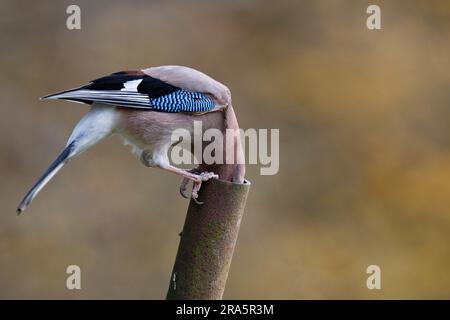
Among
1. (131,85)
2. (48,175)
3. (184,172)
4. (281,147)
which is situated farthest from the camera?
(281,147)

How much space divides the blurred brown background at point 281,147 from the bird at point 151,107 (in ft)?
11.9

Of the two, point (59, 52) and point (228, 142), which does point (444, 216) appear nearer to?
point (59, 52)

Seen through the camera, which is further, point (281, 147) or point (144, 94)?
point (281, 147)

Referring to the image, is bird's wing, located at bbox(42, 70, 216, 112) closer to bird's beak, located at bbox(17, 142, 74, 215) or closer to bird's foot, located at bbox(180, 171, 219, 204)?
bird's beak, located at bbox(17, 142, 74, 215)

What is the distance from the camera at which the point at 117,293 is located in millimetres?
6758

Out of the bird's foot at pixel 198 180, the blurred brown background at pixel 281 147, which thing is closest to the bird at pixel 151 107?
the bird's foot at pixel 198 180

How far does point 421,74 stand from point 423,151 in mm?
922

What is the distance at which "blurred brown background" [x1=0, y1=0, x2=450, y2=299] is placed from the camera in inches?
276

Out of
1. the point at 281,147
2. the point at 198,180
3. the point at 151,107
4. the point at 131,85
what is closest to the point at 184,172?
the point at 198,180

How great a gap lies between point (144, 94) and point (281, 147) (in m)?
4.61

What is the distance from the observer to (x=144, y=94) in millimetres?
3227

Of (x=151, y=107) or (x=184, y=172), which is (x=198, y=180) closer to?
(x=184, y=172)

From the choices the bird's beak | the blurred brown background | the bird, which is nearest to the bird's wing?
the bird

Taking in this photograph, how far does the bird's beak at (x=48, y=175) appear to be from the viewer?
2775 millimetres
